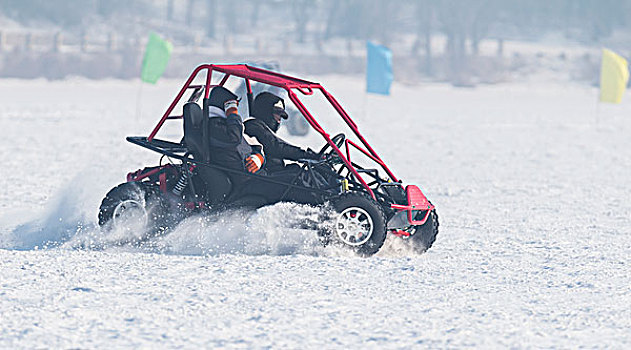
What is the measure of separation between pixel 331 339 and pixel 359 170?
94.5 inches

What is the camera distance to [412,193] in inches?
285

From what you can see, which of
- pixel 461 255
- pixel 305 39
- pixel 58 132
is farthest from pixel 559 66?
pixel 461 255

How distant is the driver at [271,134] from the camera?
730 centimetres

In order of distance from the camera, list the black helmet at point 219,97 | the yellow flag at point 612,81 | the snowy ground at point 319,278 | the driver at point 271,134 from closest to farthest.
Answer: the snowy ground at point 319,278, the black helmet at point 219,97, the driver at point 271,134, the yellow flag at point 612,81

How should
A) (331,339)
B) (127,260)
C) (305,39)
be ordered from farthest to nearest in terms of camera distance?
1. (305,39)
2. (127,260)
3. (331,339)

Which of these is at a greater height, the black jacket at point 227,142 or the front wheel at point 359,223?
the black jacket at point 227,142

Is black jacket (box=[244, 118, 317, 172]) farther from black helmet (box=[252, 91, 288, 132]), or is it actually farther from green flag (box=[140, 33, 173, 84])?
green flag (box=[140, 33, 173, 84])

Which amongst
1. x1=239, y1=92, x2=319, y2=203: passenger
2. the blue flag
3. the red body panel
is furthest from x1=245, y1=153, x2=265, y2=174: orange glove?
the blue flag

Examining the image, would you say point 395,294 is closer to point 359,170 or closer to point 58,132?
point 359,170

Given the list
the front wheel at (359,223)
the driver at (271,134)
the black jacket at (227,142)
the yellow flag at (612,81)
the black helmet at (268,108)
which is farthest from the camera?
the yellow flag at (612,81)

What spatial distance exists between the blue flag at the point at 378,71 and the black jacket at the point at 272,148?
1716 cm

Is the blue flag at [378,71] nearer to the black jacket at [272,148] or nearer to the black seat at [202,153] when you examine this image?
the black jacket at [272,148]

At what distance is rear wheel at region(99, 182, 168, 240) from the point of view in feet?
23.7

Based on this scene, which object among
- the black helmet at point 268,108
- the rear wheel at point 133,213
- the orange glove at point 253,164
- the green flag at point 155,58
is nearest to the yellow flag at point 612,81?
the green flag at point 155,58
